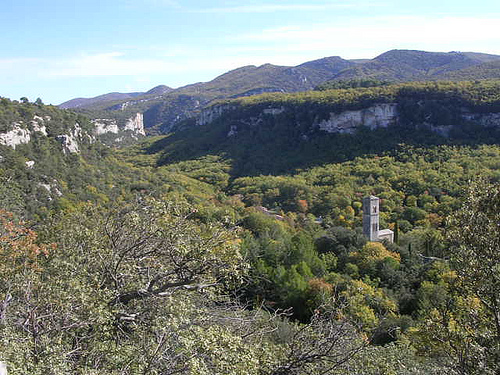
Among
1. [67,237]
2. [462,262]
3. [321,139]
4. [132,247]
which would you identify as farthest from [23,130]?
[321,139]

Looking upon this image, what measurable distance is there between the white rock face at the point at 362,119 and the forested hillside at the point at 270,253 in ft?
3.05

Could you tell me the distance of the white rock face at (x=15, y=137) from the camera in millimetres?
38406

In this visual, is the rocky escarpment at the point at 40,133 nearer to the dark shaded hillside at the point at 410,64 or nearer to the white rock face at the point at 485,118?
the white rock face at the point at 485,118

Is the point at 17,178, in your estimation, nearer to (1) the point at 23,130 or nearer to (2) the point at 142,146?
(1) the point at 23,130

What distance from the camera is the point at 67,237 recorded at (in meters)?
10.3

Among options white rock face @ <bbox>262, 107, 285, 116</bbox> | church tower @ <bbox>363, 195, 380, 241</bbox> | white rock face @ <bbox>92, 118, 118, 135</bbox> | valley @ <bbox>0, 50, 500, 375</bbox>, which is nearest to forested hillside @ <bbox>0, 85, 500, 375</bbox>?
valley @ <bbox>0, 50, 500, 375</bbox>

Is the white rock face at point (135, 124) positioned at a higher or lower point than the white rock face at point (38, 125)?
lower

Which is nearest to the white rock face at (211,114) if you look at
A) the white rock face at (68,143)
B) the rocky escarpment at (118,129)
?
the rocky escarpment at (118,129)

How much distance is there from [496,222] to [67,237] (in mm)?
9412

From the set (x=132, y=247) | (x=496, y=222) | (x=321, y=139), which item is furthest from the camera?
(x=321, y=139)

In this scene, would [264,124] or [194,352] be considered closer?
[194,352]

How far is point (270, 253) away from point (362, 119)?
52.0m

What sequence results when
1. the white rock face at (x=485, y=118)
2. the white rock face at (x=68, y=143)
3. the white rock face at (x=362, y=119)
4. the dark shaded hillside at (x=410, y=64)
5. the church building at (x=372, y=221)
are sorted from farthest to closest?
the dark shaded hillside at (x=410, y=64)
the white rock face at (x=362, y=119)
the white rock face at (x=485, y=118)
the white rock face at (x=68, y=143)
the church building at (x=372, y=221)

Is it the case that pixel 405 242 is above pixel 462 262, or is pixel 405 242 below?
below
